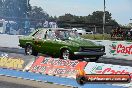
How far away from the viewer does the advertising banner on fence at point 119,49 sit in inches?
838

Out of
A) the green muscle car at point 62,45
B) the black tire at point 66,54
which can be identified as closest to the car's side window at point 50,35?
the green muscle car at point 62,45

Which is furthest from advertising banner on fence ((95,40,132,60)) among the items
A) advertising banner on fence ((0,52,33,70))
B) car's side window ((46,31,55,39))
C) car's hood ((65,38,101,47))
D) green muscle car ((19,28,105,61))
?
advertising banner on fence ((0,52,33,70))

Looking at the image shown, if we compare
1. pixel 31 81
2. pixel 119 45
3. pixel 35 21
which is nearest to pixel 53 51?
pixel 31 81

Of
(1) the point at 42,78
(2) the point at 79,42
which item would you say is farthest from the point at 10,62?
(2) the point at 79,42

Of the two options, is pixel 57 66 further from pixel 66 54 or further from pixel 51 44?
pixel 51 44

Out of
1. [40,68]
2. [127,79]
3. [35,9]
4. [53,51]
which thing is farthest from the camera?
[35,9]

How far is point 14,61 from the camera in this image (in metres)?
14.7

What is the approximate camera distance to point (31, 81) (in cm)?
1273

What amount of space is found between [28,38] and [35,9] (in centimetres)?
11578

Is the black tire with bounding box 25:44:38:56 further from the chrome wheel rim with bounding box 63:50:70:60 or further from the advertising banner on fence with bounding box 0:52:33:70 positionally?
the advertising banner on fence with bounding box 0:52:33:70

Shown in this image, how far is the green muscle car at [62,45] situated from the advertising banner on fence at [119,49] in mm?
5481

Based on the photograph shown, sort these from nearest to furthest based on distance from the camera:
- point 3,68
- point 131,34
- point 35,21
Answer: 1. point 3,68
2. point 131,34
3. point 35,21

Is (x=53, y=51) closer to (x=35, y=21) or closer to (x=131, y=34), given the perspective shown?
(x=131, y=34)

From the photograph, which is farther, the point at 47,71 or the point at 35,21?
the point at 35,21
